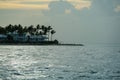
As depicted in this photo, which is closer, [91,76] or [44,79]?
[44,79]

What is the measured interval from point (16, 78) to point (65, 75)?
312 inches

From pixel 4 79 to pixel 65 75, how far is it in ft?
32.0

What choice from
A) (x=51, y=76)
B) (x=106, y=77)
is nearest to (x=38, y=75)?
(x=51, y=76)

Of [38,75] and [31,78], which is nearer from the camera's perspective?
[31,78]

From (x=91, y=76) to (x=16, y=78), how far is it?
10881 millimetres

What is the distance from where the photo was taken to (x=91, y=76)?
177 ft

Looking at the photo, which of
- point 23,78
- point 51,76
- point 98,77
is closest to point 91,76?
point 98,77

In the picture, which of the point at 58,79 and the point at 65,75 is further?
the point at 65,75

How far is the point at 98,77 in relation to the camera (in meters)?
53.0

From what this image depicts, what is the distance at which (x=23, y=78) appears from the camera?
166 feet

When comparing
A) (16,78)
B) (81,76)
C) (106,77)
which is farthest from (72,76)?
(16,78)

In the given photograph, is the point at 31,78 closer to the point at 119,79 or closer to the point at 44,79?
the point at 44,79

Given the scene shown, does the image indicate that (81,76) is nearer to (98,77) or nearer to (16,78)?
(98,77)

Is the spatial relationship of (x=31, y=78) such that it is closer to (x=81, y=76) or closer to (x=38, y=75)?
(x=38, y=75)
